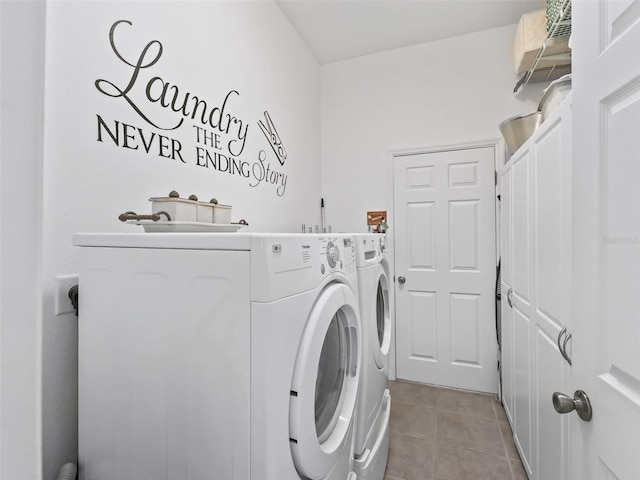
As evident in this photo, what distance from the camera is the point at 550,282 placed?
51.0 inches

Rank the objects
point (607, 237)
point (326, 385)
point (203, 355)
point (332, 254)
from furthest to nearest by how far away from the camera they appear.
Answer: point (326, 385)
point (332, 254)
point (203, 355)
point (607, 237)

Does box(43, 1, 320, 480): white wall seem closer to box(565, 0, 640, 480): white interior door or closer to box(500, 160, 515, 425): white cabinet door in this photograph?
box(565, 0, 640, 480): white interior door

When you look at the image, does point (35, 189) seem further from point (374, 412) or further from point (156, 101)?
point (374, 412)

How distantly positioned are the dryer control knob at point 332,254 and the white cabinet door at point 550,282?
0.84 metres

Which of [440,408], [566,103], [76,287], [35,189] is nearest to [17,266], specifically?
[35,189]

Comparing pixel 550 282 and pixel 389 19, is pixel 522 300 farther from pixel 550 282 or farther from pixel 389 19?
pixel 389 19

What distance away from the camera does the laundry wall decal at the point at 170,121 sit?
1220mm

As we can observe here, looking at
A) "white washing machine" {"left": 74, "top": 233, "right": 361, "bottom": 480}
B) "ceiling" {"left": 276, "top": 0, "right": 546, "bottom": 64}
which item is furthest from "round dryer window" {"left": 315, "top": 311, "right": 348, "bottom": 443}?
"ceiling" {"left": 276, "top": 0, "right": 546, "bottom": 64}

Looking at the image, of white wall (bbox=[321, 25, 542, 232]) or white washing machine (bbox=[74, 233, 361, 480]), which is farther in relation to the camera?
white wall (bbox=[321, 25, 542, 232])

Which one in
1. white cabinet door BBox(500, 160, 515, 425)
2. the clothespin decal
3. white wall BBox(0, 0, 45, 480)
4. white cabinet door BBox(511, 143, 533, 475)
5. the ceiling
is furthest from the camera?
the ceiling

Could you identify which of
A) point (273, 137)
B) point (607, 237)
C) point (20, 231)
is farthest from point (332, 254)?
point (273, 137)

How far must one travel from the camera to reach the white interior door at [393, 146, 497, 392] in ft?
8.78

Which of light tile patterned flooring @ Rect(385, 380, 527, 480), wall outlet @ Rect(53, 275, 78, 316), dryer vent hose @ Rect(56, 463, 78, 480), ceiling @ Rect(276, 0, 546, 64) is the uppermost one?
ceiling @ Rect(276, 0, 546, 64)

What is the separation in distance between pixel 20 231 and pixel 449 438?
8.15ft
